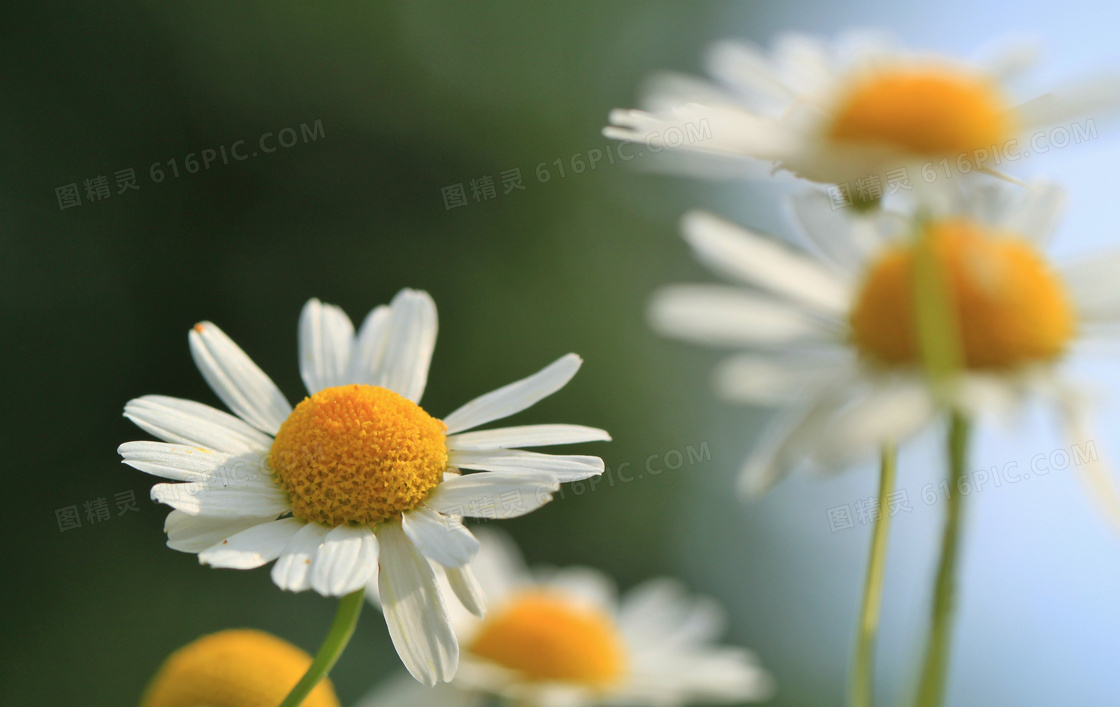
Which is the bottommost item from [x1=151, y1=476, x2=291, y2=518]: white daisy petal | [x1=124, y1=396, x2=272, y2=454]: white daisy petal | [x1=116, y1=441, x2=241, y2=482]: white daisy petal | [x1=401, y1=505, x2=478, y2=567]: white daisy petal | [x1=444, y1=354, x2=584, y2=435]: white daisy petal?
[x1=401, y1=505, x2=478, y2=567]: white daisy petal

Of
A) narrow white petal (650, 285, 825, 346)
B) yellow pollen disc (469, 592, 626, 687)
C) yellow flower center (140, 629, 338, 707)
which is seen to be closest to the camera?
narrow white petal (650, 285, 825, 346)

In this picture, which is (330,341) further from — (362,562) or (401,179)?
(401,179)

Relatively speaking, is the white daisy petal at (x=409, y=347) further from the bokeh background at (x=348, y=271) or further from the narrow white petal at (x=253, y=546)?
the bokeh background at (x=348, y=271)

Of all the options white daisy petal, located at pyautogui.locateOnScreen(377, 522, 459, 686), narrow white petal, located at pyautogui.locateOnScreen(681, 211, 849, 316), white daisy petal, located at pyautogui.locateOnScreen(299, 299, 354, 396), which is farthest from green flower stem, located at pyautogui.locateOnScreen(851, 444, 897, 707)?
white daisy petal, located at pyautogui.locateOnScreen(299, 299, 354, 396)

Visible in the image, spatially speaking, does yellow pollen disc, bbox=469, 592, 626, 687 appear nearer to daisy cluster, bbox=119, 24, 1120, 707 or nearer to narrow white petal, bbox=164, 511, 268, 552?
daisy cluster, bbox=119, 24, 1120, 707

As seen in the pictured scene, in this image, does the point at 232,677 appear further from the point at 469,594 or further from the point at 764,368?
the point at 764,368

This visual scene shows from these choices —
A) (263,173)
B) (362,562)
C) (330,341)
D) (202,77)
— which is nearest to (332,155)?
(263,173)

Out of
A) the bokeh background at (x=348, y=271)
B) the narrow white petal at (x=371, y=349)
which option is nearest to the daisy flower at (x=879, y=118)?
the narrow white petal at (x=371, y=349)
